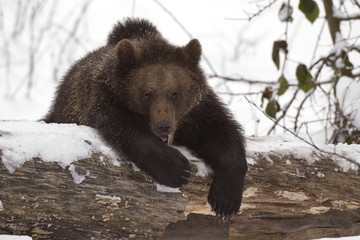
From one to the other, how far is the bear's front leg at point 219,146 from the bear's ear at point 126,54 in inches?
20.7

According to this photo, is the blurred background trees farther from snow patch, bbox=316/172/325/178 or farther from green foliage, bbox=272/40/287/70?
snow patch, bbox=316/172/325/178

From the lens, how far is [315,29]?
11.9m

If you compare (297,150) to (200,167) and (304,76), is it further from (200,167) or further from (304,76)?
(304,76)

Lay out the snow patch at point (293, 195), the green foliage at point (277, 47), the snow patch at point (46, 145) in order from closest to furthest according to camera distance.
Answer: the snow patch at point (46, 145)
the snow patch at point (293, 195)
the green foliage at point (277, 47)

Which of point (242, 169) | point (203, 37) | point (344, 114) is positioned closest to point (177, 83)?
point (242, 169)

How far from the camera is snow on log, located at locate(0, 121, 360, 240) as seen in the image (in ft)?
8.48

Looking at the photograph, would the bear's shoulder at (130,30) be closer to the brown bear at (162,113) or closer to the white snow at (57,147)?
the brown bear at (162,113)

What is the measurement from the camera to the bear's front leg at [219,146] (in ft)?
9.82

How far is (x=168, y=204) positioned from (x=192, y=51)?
1.11 metres

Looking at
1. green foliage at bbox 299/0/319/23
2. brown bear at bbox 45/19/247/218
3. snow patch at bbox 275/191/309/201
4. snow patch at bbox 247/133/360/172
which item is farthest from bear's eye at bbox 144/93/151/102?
green foliage at bbox 299/0/319/23

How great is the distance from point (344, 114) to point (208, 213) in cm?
239

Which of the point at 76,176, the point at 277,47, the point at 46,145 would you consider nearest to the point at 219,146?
the point at 76,176

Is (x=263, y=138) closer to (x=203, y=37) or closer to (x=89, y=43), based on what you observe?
(x=89, y=43)

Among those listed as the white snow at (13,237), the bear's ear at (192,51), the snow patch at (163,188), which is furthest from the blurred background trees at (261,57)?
the white snow at (13,237)
